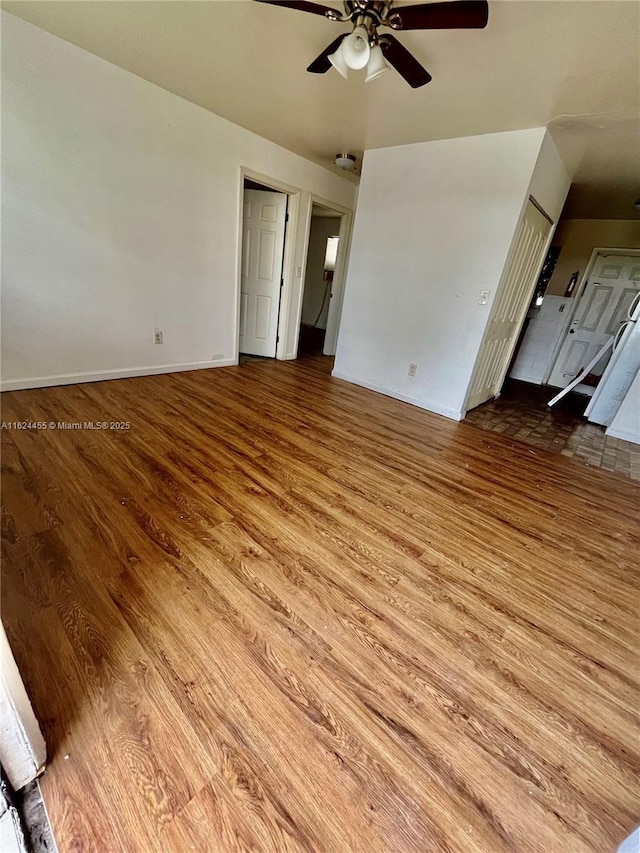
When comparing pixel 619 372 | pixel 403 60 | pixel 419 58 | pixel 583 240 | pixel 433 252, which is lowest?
pixel 619 372

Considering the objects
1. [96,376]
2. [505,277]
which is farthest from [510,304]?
[96,376]

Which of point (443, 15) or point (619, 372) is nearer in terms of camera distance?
point (443, 15)

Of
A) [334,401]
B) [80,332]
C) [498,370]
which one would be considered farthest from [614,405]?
[80,332]

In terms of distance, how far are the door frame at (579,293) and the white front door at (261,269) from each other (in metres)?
4.32

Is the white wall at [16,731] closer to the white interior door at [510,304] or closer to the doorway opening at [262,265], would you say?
the white interior door at [510,304]

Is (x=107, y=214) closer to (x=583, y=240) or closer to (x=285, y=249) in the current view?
(x=285, y=249)

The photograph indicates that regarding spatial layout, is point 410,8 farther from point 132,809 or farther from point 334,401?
point 132,809

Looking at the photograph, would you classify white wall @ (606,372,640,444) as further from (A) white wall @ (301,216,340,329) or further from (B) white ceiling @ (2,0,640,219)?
(A) white wall @ (301,216,340,329)

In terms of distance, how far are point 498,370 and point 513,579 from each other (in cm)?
311

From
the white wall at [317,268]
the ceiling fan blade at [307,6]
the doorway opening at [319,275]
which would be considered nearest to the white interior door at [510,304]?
the ceiling fan blade at [307,6]

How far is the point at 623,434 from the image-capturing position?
11.4 ft

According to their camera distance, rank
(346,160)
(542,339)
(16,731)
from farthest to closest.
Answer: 1. (542,339)
2. (346,160)
3. (16,731)

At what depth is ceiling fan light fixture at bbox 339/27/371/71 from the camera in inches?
63.9

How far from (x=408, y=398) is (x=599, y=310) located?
3.54m
